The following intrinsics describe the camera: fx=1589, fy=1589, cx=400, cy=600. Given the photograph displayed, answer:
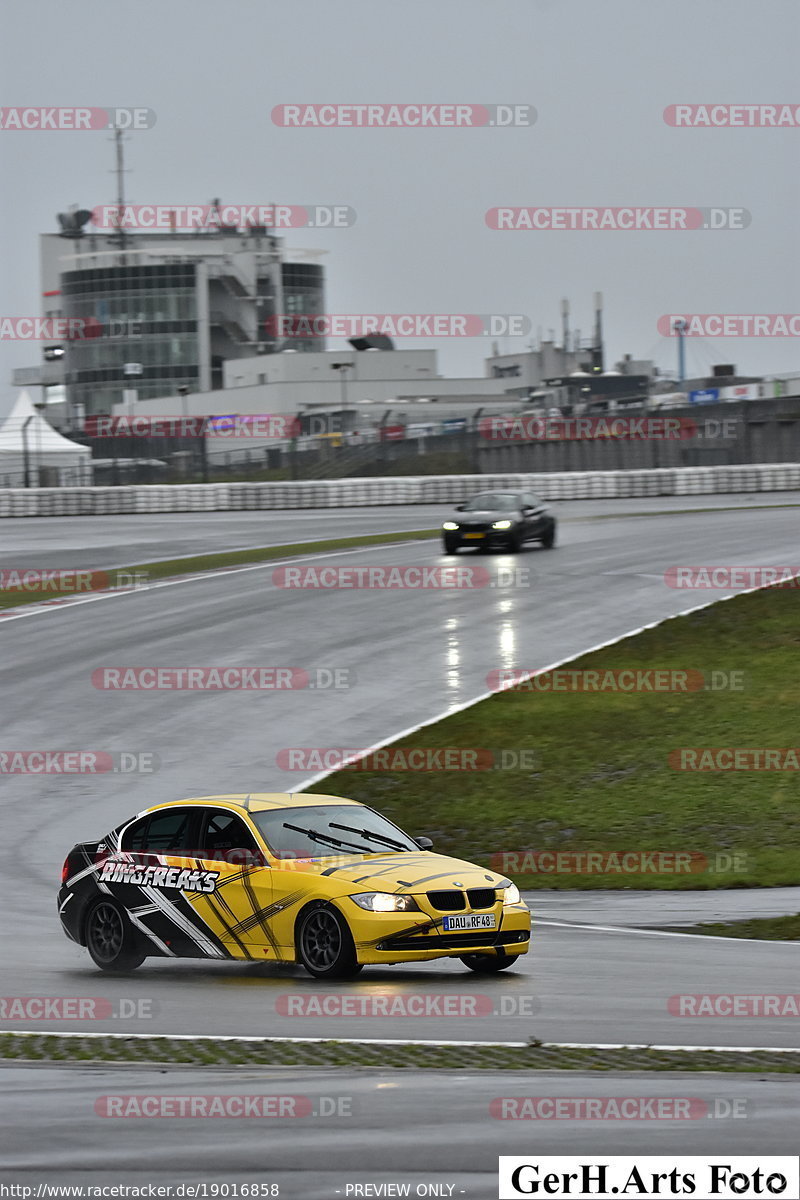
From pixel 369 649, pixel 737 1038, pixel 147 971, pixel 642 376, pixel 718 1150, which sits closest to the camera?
pixel 718 1150

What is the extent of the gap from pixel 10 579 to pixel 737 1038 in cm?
2753

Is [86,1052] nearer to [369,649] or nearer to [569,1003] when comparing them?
[569,1003]

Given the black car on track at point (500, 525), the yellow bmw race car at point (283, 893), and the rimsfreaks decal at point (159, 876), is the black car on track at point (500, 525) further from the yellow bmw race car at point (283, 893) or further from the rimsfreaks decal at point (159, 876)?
the rimsfreaks decal at point (159, 876)

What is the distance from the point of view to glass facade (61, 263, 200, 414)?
120 m

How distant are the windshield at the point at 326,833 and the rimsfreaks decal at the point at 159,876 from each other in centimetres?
47

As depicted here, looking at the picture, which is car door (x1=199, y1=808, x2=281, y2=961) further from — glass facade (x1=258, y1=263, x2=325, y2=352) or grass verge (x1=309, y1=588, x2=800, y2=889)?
glass facade (x1=258, y1=263, x2=325, y2=352)

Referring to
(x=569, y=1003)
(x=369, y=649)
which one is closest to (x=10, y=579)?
(x=369, y=649)

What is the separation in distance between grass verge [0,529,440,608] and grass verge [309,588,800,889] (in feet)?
43.1

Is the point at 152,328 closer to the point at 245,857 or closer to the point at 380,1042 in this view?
the point at 245,857

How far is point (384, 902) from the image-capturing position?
31.6 ft

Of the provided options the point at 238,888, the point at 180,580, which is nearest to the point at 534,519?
the point at 180,580

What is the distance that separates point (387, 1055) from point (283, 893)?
100 inches

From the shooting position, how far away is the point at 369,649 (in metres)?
23.7

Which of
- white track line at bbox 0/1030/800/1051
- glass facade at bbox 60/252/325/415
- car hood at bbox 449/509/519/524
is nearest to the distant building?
glass facade at bbox 60/252/325/415
